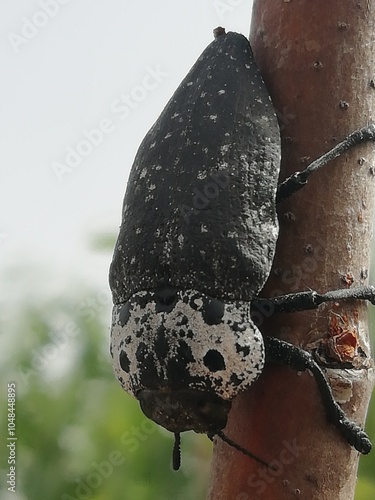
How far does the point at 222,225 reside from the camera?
4.36 ft

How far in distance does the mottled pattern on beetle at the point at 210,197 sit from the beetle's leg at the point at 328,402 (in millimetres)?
188

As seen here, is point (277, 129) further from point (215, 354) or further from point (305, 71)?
point (215, 354)

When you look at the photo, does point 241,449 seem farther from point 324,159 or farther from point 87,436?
point 87,436

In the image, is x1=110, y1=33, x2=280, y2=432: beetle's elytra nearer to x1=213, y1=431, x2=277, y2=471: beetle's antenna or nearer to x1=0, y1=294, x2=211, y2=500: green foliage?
x1=213, y1=431, x2=277, y2=471: beetle's antenna

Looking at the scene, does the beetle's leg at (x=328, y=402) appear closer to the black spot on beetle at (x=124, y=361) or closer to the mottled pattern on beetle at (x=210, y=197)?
the mottled pattern on beetle at (x=210, y=197)

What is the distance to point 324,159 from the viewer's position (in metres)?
1.18

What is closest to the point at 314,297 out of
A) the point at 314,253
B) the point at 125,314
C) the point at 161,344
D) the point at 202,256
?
the point at 314,253

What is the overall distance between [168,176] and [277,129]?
0.94 ft

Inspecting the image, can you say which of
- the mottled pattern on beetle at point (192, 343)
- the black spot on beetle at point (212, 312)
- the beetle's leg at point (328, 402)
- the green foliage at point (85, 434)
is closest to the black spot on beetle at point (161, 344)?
the mottled pattern on beetle at point (192, 343)

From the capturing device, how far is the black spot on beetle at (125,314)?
4.84 feet

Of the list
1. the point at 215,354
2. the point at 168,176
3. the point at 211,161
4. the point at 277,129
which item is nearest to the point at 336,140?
the point at 277,129

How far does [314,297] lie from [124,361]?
0.56m

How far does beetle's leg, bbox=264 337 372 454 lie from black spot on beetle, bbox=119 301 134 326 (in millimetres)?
472

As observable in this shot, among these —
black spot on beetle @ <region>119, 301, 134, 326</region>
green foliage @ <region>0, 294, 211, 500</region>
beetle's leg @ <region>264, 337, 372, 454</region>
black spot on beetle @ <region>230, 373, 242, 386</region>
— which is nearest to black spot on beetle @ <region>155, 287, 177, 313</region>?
black spot on beetle @ <region>119, 301, 134, 326</region>
